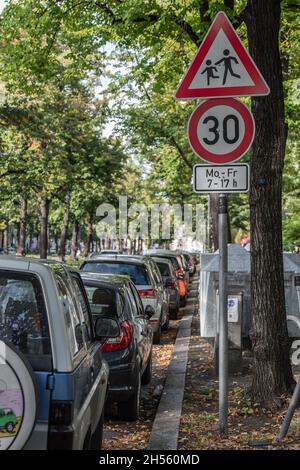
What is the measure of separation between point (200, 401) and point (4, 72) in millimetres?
7344

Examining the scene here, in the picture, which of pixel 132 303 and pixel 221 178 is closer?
pixel 221 178

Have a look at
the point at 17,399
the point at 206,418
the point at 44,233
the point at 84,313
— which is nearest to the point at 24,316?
the point at 17,399

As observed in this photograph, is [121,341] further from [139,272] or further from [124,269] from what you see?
[139,272]

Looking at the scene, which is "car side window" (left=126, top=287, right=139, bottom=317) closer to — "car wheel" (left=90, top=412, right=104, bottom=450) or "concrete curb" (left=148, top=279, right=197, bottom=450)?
"concrete curb" (left=148, top=279, right=197, bottom=450)

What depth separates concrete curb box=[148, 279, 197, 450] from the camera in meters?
6.25

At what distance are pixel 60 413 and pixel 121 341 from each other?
392 cm

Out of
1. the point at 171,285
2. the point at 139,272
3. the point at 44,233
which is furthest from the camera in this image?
the point at 44,233

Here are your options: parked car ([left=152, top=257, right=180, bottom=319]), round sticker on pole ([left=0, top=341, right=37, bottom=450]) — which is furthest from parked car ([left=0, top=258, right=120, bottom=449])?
parked car ([left=152, top=257, right=180, bottom=319])

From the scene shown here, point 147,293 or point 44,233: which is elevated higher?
point 44,233

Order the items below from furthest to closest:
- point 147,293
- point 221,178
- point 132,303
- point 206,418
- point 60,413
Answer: point 147,293, point 132,303, point 206,418, point 221,178, point 60,413

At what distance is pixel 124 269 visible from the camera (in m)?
13.6
